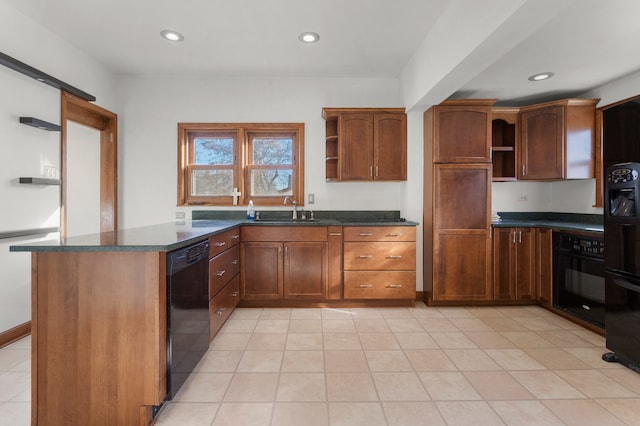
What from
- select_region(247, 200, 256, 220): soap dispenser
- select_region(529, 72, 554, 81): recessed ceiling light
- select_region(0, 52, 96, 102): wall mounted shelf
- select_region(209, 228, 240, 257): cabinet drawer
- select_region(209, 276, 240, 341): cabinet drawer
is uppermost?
select_region(529, 72, 554, 81): recessed ceiling light

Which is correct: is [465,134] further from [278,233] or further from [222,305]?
[222,305]

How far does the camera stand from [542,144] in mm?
3562

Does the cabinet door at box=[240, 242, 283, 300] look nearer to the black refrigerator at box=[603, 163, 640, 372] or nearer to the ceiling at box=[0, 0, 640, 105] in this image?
the ceiling at box=[0, 0, 640, 105]

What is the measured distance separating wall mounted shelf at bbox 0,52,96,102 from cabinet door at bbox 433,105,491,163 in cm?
362

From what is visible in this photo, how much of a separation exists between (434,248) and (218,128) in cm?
286

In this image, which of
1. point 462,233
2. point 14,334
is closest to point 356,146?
point 462,233

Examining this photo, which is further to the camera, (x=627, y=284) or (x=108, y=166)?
(x=108, y=166)

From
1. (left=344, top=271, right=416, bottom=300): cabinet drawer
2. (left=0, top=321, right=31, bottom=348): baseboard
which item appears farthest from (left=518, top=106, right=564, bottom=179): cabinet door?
(left=0, top=321, right=31, bottom=348): baseboard

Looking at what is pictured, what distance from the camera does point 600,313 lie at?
274cm

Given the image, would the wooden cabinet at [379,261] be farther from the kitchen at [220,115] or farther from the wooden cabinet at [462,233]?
the kitchen at [220,115]

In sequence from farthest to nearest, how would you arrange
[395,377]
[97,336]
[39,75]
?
[39,75] → [395,377] → [97,336]

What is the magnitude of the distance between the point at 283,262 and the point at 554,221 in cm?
330

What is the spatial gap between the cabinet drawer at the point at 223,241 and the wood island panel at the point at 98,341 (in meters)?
0.86

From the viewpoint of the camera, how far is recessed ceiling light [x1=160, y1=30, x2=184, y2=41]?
2871 millimetres
